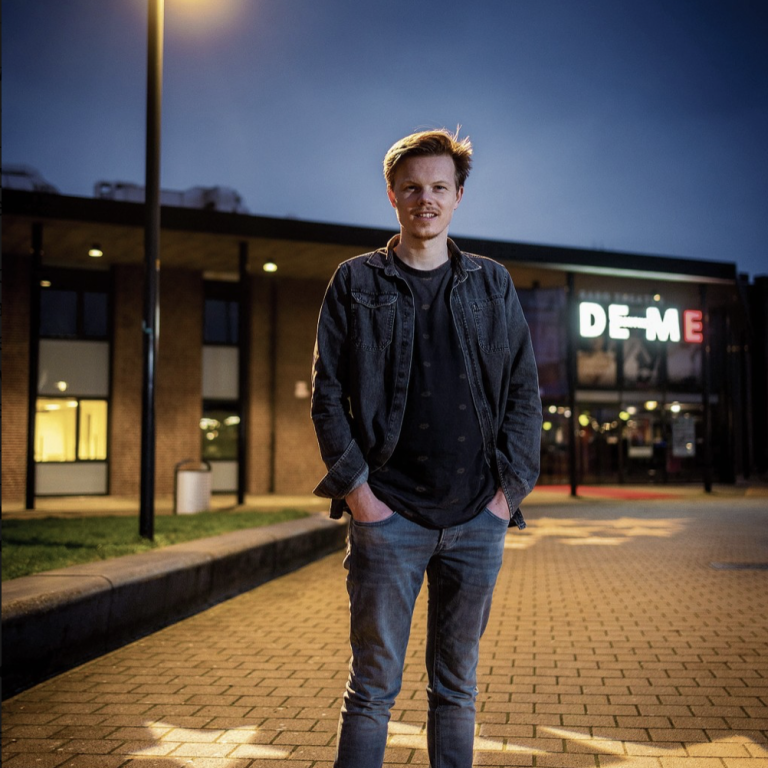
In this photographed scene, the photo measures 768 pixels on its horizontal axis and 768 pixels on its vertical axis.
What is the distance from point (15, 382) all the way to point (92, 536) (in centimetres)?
1215

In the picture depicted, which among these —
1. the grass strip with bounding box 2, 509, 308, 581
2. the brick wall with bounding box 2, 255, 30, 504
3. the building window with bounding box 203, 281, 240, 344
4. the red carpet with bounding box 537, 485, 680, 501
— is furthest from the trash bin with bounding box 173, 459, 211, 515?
the red carpet with bounding box 537, 485, 680, 501

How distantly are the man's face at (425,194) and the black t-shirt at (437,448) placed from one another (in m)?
0.29

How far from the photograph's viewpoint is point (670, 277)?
21.5 metres

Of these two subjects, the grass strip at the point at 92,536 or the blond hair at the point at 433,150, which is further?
the grass strip at the point at 92,536

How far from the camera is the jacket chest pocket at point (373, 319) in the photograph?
247 cm

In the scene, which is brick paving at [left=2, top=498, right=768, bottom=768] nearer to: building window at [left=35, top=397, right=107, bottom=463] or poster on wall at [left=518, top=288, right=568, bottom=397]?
building window at [left=35, top=397, right=107, bottom=463]

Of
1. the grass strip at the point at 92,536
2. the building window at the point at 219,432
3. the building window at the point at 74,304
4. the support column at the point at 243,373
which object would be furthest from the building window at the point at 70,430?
the grass strip at the point at 92,536

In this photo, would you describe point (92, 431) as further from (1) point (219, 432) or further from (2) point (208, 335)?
(2) point (208, 335)

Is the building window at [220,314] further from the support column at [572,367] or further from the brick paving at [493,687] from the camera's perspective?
the brick paving at [493,687]

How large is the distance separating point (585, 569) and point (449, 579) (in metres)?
7.16

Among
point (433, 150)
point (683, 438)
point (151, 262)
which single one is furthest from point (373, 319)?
point (683, 438)

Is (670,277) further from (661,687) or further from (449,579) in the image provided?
(449,579)

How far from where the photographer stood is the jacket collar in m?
2.54

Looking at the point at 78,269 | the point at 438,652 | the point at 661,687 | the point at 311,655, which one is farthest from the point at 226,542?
the point at 78,269
